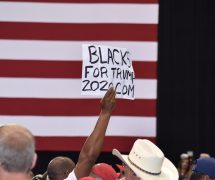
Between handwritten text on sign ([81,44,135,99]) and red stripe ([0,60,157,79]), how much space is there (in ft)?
6.65

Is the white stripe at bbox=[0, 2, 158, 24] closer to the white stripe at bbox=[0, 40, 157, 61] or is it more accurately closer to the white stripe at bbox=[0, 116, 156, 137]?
the white stripe at bbox=[0, 40, 157, 61]

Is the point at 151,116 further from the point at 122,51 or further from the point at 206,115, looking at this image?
the point at 122,51

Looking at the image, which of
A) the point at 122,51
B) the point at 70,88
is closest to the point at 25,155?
the point at 122,51

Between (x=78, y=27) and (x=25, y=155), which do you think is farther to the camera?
(x=78, y=27)

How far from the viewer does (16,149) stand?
2.10 meters

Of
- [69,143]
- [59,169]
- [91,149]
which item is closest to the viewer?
[91,149]

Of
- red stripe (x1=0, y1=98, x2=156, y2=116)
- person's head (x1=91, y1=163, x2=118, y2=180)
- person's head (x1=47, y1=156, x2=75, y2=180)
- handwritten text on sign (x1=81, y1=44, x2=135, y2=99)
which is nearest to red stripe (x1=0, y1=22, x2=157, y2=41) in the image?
red stripe (x1=0, y1=98, x2=156, y2=116)

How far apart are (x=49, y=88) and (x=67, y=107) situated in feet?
0.69

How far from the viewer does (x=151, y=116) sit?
627cm

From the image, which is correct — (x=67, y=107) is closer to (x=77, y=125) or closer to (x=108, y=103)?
(x=77, y=125)

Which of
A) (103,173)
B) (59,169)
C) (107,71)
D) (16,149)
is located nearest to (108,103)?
(103,173)

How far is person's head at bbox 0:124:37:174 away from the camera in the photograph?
2088mm

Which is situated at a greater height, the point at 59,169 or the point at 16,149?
the point at 16,149

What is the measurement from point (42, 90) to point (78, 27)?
0.59 meters
